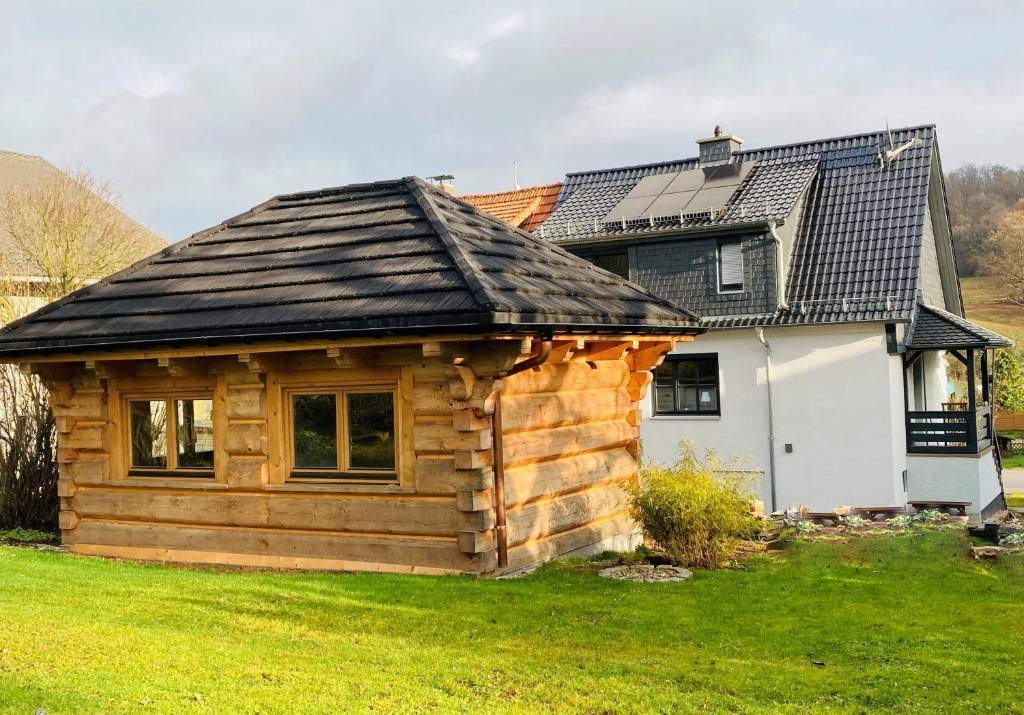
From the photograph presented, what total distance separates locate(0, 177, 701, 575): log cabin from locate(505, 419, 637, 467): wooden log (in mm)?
31

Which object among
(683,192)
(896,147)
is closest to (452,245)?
(683,192)

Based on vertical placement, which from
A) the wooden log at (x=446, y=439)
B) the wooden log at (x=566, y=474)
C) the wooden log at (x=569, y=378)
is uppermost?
the wooden log at (x=569, y=378)

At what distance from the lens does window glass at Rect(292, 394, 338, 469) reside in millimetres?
11047

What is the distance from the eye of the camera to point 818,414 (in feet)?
70.0

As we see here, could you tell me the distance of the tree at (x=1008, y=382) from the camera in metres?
39.0

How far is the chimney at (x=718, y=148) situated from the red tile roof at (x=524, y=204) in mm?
4604

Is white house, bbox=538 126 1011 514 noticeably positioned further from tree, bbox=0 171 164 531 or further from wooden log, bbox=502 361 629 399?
tree, bbox=0 171 164 531

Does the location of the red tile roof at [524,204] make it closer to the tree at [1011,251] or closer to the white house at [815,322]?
the white house at [815,322]

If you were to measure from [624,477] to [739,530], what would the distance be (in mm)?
2266

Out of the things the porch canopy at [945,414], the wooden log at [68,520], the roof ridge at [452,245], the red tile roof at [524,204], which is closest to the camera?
the roof ridge at [452,245]

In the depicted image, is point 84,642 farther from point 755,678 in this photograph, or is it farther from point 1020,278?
point 1020,278

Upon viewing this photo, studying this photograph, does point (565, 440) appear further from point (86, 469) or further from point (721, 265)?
point (721, 265)

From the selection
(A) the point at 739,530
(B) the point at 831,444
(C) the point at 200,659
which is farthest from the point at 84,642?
(B) the point at 831,444

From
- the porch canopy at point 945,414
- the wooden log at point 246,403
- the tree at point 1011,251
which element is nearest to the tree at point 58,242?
the wooden log at point 246,403
